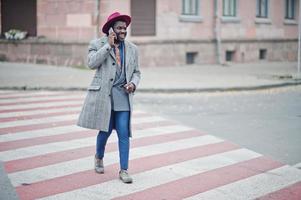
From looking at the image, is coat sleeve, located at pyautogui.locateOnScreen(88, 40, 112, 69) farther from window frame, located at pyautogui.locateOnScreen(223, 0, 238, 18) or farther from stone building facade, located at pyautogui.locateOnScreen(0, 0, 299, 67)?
window frame, located at pyautogui.locateOnScreen(223, 0, 238, 18)

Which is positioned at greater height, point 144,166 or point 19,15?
point 19,15

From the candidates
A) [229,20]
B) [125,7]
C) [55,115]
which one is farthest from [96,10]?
[55,115]

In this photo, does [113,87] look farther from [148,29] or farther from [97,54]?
[148,29]

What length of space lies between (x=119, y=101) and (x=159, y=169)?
45.5 inches

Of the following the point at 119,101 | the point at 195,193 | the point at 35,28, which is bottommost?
the point at 195,193

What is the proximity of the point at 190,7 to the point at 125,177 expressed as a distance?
1883 cm

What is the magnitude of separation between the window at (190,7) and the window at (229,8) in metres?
1.94

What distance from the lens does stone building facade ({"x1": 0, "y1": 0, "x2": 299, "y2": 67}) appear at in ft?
71.8

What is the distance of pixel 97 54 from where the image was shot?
5.90 m

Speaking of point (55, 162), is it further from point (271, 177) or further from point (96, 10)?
point (96, 10)

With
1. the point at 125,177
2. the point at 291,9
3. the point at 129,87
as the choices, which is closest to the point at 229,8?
the point at 291,9

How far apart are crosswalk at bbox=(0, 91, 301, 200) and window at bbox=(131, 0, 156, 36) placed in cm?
1233

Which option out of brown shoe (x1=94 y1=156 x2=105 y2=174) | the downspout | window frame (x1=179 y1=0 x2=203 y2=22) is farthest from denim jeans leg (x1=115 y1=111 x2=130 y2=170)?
the downspout

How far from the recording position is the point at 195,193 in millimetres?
5699
